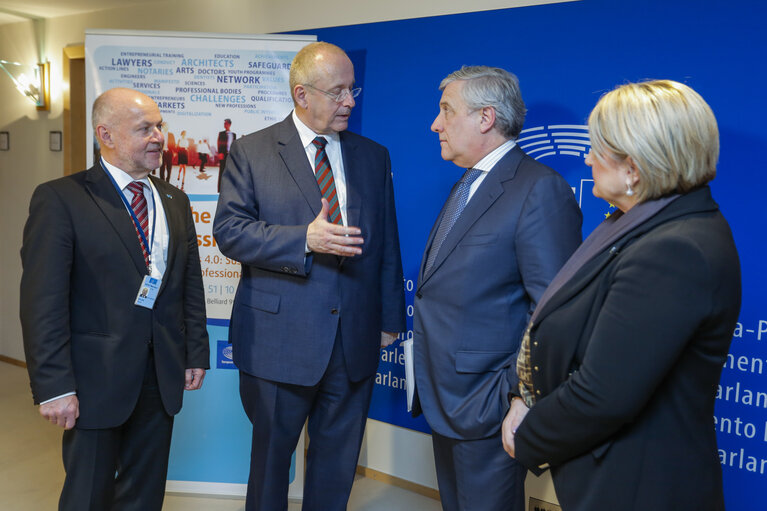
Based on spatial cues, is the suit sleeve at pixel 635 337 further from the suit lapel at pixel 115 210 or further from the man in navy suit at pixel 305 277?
the suit lapel at pixel 115 210

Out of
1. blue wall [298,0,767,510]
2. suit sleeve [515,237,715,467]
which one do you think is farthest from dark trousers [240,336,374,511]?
suit sleeve [515,237,715,467]

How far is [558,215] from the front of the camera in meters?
1.84

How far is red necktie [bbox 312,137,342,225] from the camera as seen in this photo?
2213 millimetres

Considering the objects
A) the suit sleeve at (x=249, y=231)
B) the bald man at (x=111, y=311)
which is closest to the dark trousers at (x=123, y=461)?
the bald man at (x=111, y=311)

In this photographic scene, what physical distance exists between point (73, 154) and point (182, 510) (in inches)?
121

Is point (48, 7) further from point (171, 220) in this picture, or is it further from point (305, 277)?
point (305, 277)

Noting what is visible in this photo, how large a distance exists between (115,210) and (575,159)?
1.75 m

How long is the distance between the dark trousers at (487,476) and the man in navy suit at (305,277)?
1.69 ft

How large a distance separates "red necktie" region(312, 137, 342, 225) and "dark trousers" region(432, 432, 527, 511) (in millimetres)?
830

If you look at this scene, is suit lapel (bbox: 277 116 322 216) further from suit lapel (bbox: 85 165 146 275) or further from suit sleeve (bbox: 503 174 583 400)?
suit sleeve (bbox: 503 174 583 400)

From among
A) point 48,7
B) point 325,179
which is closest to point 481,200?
point 325,179

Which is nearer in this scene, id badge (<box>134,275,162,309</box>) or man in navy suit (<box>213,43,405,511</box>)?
id badge (<box>134,275,162,309</box>)

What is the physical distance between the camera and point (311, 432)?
240cm

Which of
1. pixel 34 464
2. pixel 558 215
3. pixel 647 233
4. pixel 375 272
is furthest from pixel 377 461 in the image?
pixel 647 233
